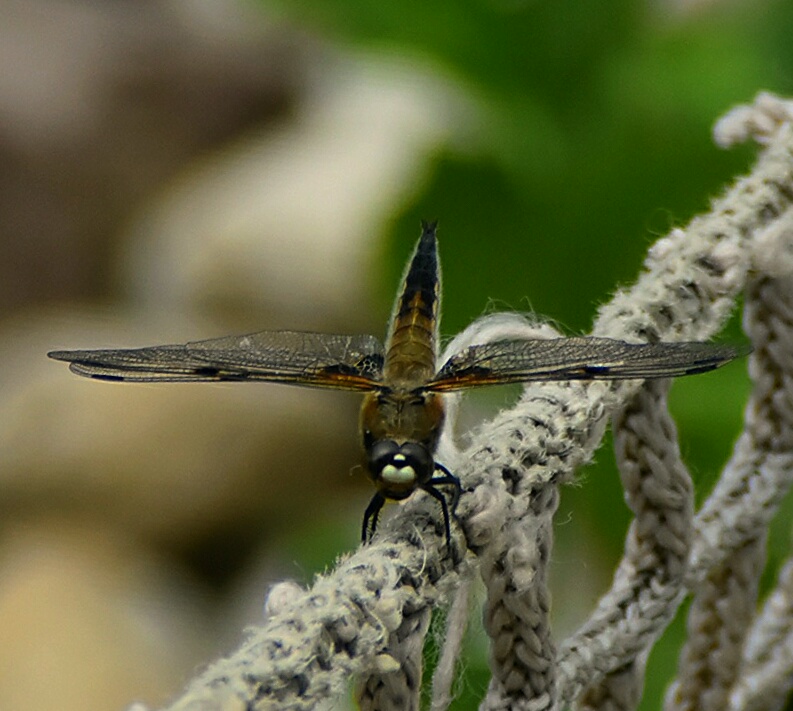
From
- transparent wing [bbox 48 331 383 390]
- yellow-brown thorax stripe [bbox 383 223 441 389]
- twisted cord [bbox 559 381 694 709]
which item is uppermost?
yellow-brown thorax stripe [bbox 383 223 441 389]

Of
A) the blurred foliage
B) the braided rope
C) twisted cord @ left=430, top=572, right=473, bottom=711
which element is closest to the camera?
the braided rope

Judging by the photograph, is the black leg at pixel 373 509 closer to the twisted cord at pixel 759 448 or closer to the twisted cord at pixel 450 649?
the twisted cord at pixel 450 649

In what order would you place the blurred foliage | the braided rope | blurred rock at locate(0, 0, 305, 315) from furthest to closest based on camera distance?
blurred rock at locate(0, 0, 305, 315)
the blurred foliage
the braided rope

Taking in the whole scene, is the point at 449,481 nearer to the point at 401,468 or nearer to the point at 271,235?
the point at 401,468

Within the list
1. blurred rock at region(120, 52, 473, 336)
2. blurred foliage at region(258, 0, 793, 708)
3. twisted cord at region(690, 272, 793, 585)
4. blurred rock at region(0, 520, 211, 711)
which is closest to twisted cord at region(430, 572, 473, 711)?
→ twisted cord at region(690, 272, 793, 585)

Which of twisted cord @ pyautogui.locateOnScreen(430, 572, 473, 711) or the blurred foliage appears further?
the blurred foliage

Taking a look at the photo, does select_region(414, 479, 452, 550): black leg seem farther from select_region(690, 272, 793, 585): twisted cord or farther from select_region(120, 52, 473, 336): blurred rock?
select_region(120, 52, 473, 336): blurred rock

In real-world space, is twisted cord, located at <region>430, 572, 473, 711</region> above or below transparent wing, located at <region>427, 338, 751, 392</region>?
below

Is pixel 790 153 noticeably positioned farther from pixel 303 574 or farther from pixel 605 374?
pixel 303 574
